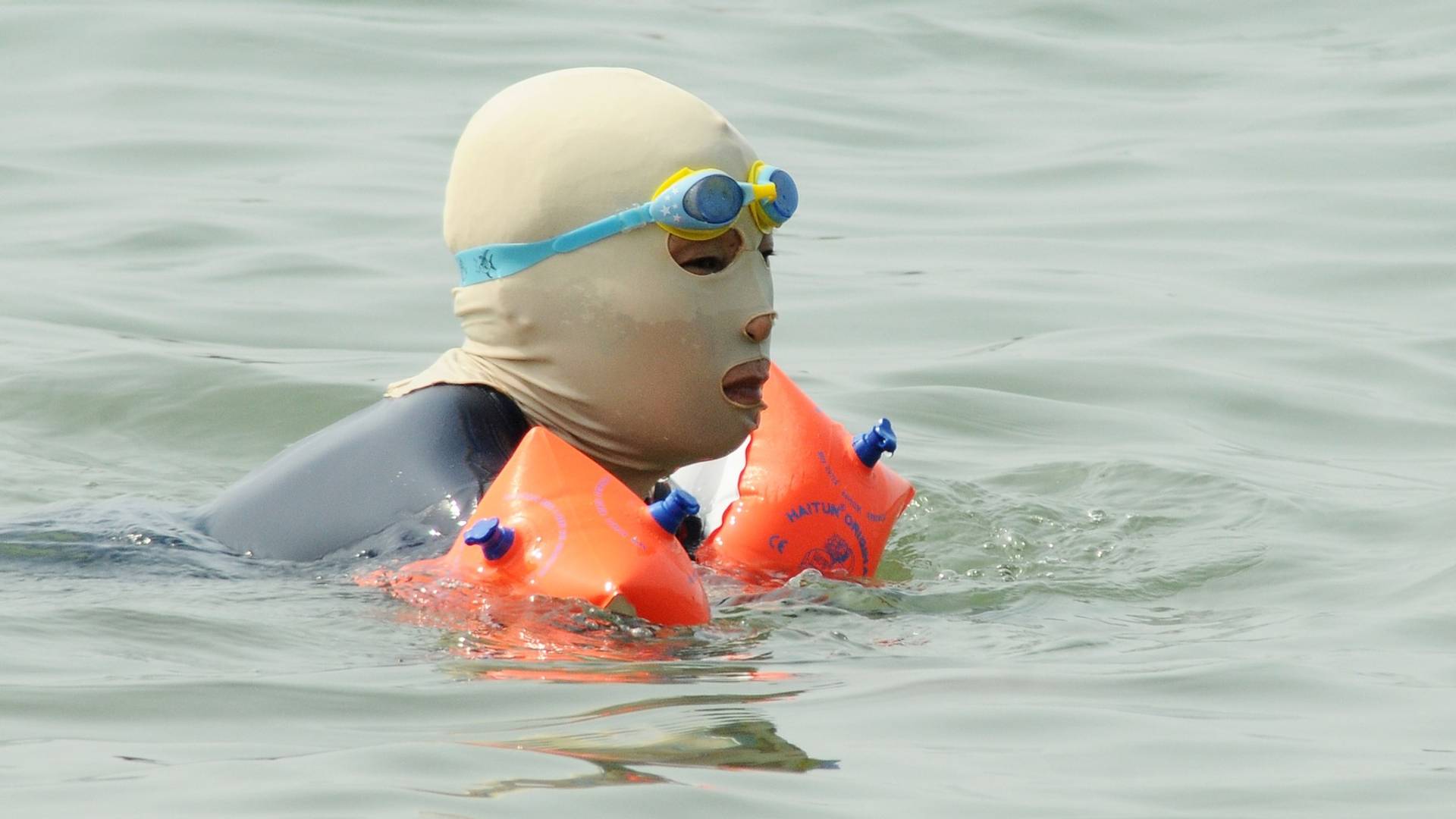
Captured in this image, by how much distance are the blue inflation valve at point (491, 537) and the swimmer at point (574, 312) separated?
15.2 inches

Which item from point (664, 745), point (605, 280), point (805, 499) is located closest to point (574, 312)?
point (605, 280)

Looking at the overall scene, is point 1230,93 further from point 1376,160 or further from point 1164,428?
point 1164,428

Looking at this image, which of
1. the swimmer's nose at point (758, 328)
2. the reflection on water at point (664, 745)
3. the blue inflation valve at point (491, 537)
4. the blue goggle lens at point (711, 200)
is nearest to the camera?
the reflection on water at point (664, 745)

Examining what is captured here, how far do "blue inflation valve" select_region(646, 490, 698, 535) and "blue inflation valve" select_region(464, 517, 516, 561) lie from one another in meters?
0.34

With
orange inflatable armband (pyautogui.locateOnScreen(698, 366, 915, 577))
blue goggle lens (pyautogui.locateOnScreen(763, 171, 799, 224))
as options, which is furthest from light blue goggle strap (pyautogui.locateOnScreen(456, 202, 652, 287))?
orange inflatable armband (pyautogui.locateOnScreen(698, 366, 915, 577))

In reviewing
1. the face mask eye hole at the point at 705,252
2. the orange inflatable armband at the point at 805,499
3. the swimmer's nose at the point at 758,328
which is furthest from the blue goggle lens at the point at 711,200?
the orange inflatable armband at the point at 805,499

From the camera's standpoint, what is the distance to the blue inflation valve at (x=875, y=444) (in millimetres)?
6273

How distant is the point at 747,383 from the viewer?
18.7 ft

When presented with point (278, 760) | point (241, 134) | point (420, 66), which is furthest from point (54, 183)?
point (278, 760)

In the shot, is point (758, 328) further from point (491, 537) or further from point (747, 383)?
point (491, 537)

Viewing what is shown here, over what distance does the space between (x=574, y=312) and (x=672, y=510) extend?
2.19ft

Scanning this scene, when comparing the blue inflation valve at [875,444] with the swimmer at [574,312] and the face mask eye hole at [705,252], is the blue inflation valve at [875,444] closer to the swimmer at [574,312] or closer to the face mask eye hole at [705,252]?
the swimmer at [574,312]

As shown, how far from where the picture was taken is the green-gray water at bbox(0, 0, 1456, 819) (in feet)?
14.3

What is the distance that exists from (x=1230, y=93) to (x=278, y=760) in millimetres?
12512
